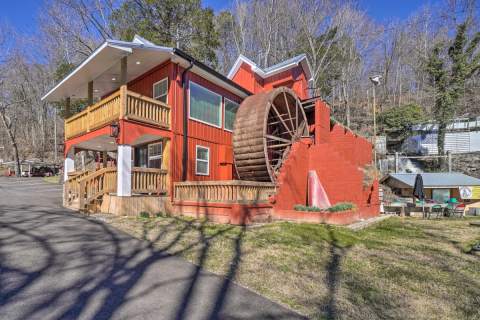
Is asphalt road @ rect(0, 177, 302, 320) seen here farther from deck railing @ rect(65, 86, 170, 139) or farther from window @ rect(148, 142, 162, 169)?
window @ rect(148, 142, 162, 169)

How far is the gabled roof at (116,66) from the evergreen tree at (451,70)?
58.0ft

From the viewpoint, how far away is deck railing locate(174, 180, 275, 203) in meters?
8.27

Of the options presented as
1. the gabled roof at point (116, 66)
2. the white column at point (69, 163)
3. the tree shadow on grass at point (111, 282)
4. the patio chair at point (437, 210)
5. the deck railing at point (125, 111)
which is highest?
the gabled roof at point (116, 66)

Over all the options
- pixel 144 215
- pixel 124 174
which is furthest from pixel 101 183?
pixel 144 215

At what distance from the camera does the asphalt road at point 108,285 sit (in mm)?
2955

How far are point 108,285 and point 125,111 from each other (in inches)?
245

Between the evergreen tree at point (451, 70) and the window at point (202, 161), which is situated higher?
the evergreen tree at point (451, 70)

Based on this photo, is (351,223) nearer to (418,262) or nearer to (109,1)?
(418,262)

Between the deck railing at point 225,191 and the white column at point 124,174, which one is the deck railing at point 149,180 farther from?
the deck railing at point 225,191

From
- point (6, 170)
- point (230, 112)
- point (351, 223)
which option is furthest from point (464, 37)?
point (6, 170)

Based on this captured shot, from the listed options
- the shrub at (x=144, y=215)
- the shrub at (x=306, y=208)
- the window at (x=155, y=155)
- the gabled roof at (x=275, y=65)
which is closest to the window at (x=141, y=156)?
the window at (x=155, y=155)

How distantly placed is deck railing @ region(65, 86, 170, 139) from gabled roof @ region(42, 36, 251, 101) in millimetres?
1357

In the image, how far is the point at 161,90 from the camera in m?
11.1

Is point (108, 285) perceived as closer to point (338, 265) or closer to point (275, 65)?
point (338, 265)
